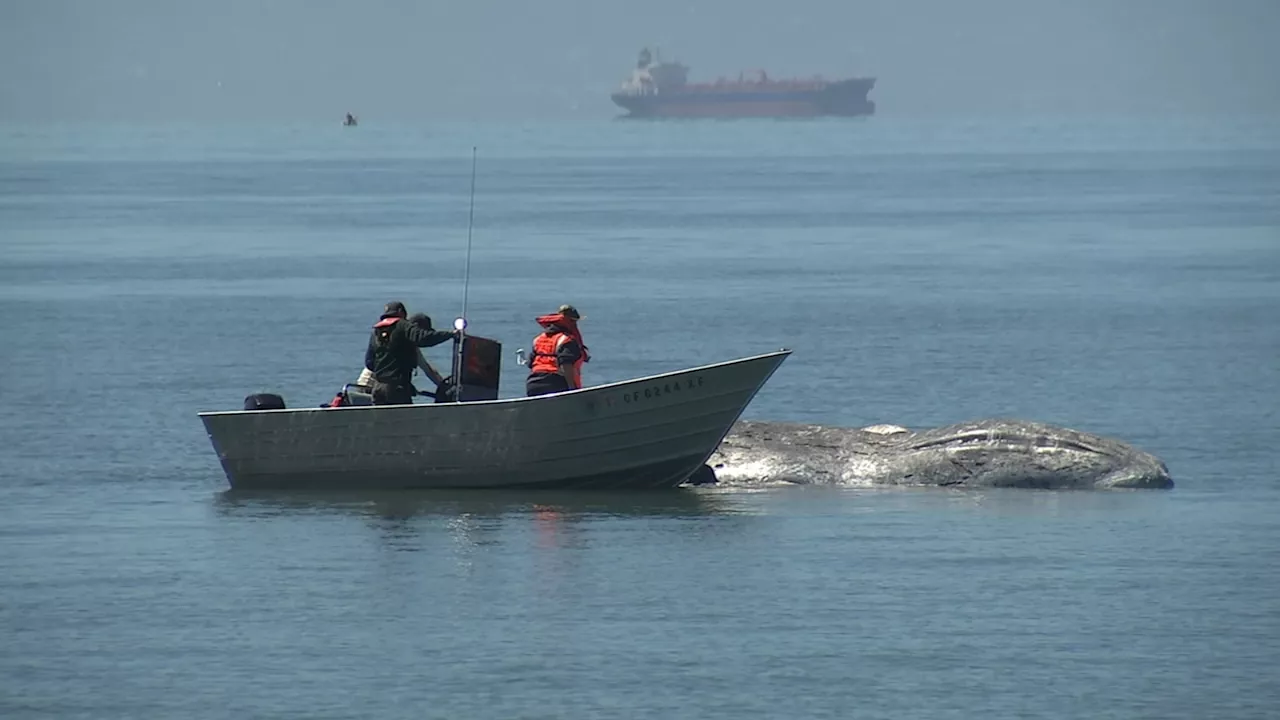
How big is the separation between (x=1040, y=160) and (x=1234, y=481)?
126 metres

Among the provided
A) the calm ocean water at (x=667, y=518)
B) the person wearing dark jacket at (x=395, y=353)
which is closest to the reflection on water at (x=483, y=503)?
the calm ocean water at (x=667, y=518)

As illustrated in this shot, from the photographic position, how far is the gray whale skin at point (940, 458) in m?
23.0

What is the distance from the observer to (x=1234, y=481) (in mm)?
24656

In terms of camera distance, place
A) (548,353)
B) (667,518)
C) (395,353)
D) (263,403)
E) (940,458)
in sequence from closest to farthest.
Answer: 1. (667,518)
2. (548,353)
3. (395,353)
4. (940,458)
5. (263,403)

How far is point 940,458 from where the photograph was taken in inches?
911

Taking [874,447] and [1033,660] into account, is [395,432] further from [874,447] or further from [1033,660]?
[1033,660]

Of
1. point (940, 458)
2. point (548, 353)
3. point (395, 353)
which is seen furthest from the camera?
point (940, 458)

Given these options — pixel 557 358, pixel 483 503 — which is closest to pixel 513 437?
pixel 483 503

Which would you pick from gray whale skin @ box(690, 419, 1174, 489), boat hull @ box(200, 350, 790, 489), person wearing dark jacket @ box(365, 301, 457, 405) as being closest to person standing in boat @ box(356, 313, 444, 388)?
person wearing dark jacket @ box(365, 301, 457, 405)

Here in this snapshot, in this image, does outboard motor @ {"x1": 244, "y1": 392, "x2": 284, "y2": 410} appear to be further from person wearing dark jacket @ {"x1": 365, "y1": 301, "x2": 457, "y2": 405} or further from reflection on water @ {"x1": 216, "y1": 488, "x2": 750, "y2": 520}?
person wearing dark jacket @ {"x1": 365, "y1": 301, "x2": 457, "y2": 405}

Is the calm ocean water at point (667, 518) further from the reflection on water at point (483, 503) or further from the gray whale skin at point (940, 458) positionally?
the gray whale skin at point (940, 458)

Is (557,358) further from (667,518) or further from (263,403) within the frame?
(263,403)

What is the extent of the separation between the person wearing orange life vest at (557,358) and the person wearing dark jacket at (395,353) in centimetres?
81

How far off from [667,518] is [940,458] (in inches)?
108
